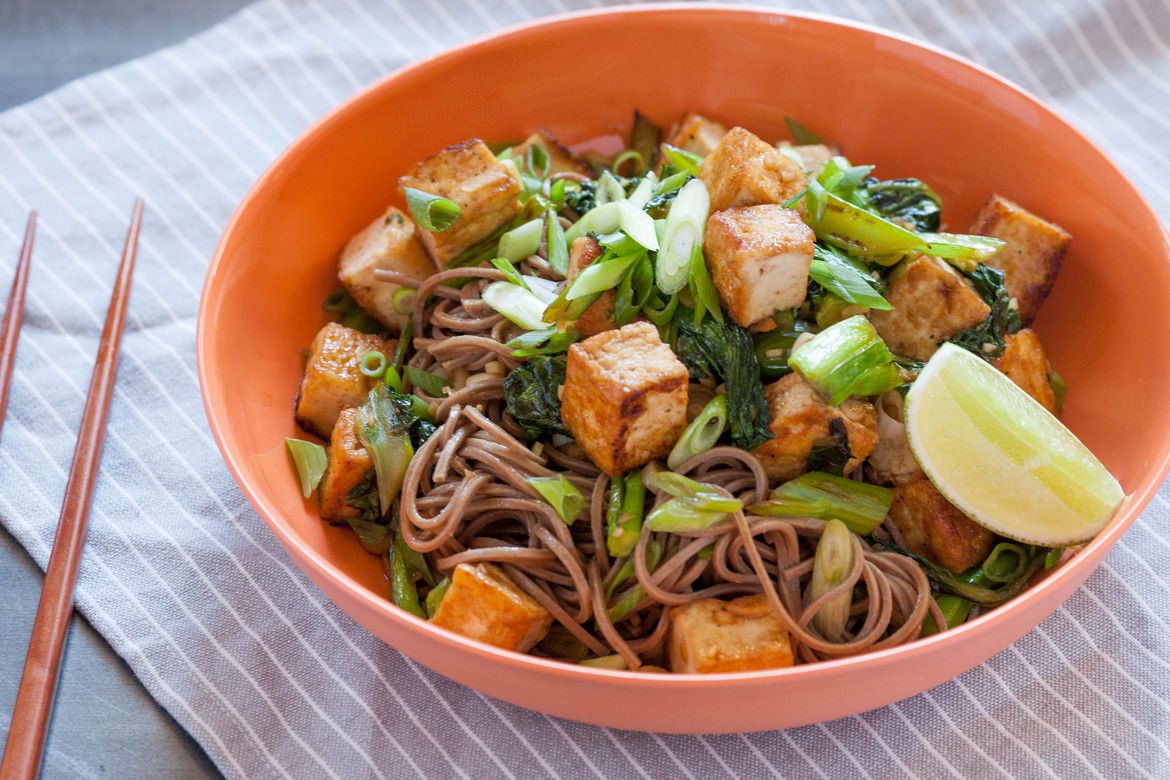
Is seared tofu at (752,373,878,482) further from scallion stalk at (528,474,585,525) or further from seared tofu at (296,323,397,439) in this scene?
seared tofu at (296,323,397,439)

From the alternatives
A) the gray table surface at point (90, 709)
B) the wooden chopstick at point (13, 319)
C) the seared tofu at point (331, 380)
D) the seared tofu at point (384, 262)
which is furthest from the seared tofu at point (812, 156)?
the wooden chopstick at point (13, 319)

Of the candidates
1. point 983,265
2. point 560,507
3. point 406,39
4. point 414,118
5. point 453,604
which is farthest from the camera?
point 406,39

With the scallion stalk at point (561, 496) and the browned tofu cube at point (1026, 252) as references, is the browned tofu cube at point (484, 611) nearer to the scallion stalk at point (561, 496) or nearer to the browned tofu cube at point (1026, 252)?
the scallion stalk at point (561, 496)

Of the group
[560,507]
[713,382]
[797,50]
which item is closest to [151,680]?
[560,507]

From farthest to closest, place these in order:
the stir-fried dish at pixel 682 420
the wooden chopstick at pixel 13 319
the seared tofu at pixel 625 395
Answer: the wooden chopstick at pixel 13 319
the stir-fried dish at pixel 682 420
the seared tofu at pixel 625 395

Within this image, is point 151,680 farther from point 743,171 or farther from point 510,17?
point 510,17
